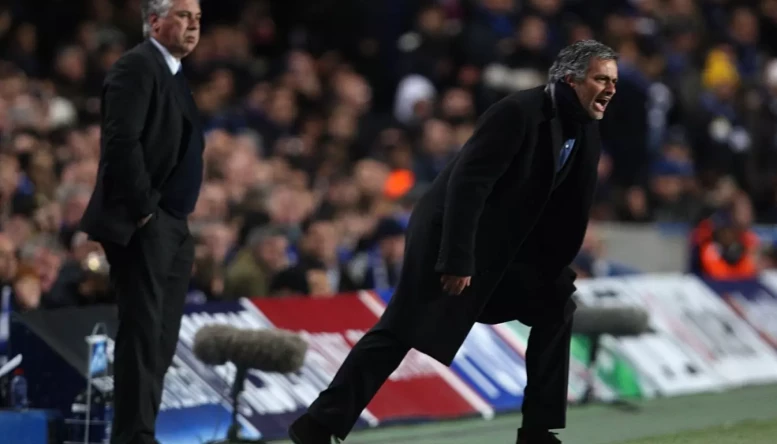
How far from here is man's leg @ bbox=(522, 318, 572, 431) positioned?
23.7 ft

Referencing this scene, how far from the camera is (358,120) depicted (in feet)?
56.2

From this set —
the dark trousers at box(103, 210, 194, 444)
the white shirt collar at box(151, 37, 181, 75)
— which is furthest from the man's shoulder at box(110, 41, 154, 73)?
the dark trousers at box(103, 210, 194, 444)

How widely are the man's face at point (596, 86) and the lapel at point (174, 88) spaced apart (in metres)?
1.86

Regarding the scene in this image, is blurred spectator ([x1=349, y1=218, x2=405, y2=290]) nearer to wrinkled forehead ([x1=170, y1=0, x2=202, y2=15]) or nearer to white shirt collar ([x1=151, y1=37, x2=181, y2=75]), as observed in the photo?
white shirt collar ([x1=151, y1=37, x2=181, y2=75])

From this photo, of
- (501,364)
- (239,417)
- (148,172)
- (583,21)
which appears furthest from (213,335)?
(583,21)

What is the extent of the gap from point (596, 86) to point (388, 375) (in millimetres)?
1669

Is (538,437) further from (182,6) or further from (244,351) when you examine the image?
(182,6)

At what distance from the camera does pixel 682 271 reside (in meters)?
16.8

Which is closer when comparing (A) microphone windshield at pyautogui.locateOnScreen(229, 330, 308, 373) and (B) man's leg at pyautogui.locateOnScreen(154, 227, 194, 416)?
(B) man's leg at pyautogui.locateOnScreen(154, 227, 194, 416)

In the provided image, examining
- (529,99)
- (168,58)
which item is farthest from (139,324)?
(529,99)

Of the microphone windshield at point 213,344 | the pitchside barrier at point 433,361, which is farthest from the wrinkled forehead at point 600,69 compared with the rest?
the pitchside barrier at point 433,361

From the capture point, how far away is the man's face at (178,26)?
7.07 m

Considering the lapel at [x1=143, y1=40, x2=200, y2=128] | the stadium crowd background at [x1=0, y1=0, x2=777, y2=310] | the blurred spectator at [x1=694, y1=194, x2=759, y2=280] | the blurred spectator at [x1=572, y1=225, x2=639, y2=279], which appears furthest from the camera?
the blurred spectator at [x1=694, y1=194, x2=759, y2=280]

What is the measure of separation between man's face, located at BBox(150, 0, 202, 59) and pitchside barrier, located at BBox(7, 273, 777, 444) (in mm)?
2039
